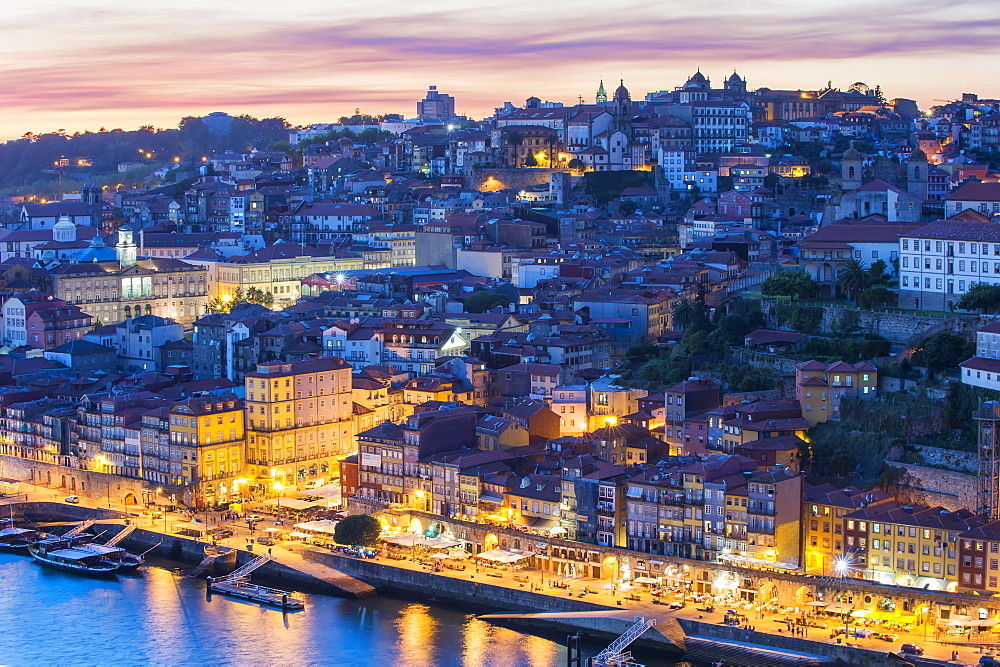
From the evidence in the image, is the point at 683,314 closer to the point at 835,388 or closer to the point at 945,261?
the point at 945,261

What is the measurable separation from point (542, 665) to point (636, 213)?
26132 millimetres

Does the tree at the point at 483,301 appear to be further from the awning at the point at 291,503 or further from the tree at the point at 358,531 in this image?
the tree at the point at 358,531

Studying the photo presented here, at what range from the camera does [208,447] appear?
97.0ft

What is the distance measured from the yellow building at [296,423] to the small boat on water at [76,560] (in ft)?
12.2

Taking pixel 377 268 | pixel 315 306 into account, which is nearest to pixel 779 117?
pixel 377 268

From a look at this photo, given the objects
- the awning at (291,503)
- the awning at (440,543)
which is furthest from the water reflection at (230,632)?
the awning at (291,503)

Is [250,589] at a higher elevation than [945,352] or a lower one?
lower

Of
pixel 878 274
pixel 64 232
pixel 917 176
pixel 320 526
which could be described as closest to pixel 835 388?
pixel 878 274

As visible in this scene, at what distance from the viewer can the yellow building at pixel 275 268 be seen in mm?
44219

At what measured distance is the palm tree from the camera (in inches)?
1179

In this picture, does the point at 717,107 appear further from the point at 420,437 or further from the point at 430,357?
the point at 420,437

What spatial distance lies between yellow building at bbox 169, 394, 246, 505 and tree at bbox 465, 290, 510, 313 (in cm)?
891

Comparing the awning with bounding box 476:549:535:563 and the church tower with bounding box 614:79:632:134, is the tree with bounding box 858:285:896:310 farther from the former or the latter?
the church tower with bounding box 614:79:632:134

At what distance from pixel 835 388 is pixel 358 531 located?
7908mm
